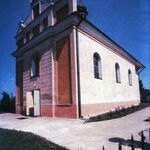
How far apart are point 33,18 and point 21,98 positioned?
7.46 m

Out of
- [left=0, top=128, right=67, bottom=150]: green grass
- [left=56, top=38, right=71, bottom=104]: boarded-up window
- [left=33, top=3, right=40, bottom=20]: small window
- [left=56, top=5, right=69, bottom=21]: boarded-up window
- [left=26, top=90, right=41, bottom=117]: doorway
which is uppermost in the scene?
[left=33, top=3, right=40, bottom=20]: small window

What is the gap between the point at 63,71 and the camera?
13.3 metres

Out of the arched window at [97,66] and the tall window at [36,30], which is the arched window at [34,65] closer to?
the tall window at [36,30]

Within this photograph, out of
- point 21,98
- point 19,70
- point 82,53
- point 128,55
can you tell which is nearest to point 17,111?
point 21,98

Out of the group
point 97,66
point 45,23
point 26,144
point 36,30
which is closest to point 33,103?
point 97,66

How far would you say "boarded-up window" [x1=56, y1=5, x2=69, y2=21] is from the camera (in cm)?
1365

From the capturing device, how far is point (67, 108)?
12562 millimetres

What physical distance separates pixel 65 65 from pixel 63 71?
0.44 meters

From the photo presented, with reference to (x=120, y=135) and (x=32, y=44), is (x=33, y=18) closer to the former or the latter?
(x=32, y=44)

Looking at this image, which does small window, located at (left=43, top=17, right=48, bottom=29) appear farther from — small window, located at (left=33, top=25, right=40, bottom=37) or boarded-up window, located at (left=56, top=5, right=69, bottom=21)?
boarded-up window, located at (left=56, top=5, right=69, bottom=21)

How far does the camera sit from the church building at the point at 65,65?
12.7 metres

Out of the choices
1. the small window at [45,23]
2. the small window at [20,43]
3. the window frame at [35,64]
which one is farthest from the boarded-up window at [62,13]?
the small window at [20,43]

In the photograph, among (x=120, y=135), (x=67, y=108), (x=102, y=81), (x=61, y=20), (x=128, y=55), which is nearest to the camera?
(x=120, y=135)

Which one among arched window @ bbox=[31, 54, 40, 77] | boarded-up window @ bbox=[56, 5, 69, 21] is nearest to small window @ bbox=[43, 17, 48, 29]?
boarded-up window @ bbox=[56, 5, 69, 21]
